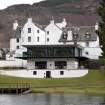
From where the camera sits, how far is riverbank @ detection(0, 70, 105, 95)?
443 ft

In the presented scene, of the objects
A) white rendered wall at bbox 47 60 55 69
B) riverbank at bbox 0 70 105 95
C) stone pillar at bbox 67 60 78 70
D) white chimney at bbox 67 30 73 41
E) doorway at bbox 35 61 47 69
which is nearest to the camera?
riverbank at bbox 0 70 105 95

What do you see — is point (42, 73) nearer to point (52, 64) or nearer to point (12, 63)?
point (52, 64)

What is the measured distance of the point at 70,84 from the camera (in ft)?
503

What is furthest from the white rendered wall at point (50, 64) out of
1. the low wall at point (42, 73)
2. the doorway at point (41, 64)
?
the low wall at point (42, 73)

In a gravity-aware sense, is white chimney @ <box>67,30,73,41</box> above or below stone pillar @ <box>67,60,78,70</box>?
above

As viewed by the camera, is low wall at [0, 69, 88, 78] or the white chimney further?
the white chimney

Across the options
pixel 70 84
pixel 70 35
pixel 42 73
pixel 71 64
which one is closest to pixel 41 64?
pixel 42 73

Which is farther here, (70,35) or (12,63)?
(70,35)

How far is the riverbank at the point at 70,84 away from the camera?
443 ft

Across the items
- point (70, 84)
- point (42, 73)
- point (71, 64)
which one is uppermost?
point (71, 64)

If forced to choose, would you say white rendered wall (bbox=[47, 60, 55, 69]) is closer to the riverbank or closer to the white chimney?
the riverbank

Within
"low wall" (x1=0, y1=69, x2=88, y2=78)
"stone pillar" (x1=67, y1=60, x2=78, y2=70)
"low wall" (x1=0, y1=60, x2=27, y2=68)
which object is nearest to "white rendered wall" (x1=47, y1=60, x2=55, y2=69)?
"stone pillar" (x1=67, y1=60, x2=78, y2=70)

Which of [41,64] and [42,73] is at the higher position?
[41,64]

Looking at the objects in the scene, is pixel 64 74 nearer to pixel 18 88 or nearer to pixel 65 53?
pixel 65 53
